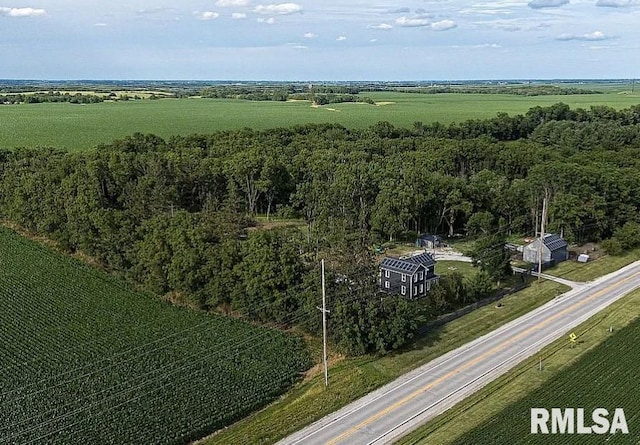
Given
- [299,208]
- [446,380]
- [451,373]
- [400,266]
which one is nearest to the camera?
[446,380]

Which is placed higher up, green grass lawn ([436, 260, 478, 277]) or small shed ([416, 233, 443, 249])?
small shed ([416, 233, 443, 249])

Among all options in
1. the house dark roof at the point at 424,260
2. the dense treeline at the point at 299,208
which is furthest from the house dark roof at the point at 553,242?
the house dark roof at the point at 424,260

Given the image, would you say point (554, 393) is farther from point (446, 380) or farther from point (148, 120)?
point (148, 120)

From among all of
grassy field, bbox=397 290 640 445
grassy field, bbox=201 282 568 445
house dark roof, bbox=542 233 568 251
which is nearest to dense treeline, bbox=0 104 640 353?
grassy field, bbox=201 282 568 445

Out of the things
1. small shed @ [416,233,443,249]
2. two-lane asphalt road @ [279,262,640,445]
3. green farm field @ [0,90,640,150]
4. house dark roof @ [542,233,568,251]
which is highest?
green farm field @ [0,90,640,150]

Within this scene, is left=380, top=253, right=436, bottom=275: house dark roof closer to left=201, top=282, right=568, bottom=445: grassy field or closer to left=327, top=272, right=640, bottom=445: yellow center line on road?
left=201, top=282, right=568, bottom=445: grassy field

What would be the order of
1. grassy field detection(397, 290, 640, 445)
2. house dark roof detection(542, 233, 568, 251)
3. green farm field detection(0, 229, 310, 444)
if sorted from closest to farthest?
grassy field detection(397, 290, 640, 445), green farm field detection(0, 229, 310, 444), house dark roof detection(542, 233, 568, 251)

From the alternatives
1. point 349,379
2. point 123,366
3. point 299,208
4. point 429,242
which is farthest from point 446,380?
point 299,208

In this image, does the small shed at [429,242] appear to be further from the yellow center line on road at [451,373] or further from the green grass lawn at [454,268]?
the yellow center line on road at [451,373]
